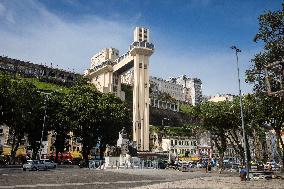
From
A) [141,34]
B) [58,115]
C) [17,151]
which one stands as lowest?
[17,151]

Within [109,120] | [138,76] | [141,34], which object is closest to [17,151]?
[109,120]

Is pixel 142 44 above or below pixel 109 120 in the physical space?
above

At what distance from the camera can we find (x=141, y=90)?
93.6 metres

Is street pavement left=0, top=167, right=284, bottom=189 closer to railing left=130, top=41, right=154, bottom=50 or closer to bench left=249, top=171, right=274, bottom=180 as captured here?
bench left=249, top=171, right=274, bottom=180

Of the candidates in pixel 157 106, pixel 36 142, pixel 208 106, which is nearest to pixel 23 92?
pixel 36 142

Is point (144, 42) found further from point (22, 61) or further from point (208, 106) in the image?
point (22, 61)

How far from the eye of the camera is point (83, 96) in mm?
61969

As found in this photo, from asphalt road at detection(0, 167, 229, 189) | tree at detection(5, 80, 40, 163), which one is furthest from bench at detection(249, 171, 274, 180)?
tree at detection(5, 80, 40, 163)

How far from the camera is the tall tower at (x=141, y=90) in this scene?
8894 cm

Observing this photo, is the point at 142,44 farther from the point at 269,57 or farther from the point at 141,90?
the point at 269,57

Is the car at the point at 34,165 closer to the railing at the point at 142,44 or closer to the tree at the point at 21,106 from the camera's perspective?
the tree at the point at 21,106

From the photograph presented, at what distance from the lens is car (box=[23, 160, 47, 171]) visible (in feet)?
136

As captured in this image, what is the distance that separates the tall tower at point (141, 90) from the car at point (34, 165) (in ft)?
150

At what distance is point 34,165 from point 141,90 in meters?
54.0
